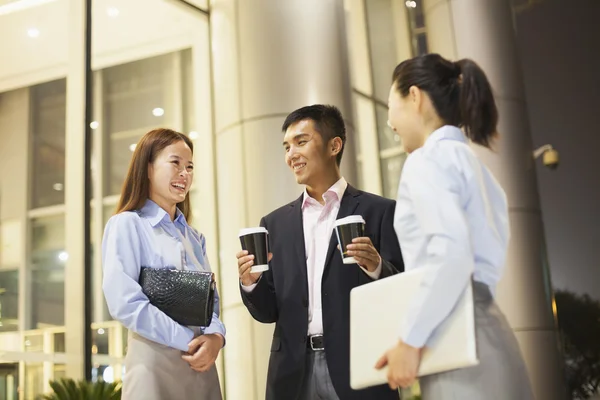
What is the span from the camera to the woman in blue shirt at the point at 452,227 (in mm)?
1752

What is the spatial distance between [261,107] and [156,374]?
261cm

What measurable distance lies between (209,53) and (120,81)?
28.1 inches

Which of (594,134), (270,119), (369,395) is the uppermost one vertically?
(270,119)

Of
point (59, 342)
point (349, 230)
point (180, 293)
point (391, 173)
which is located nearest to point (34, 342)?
point (59, 342)

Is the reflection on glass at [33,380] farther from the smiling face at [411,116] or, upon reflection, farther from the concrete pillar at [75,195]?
the smiling face at [411,116]

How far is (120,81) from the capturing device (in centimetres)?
521

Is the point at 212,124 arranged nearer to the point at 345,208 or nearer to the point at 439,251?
the point at 345,208

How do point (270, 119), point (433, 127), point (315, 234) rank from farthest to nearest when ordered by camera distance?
point (270, 119)
point (315, 234)
point (433, 127)

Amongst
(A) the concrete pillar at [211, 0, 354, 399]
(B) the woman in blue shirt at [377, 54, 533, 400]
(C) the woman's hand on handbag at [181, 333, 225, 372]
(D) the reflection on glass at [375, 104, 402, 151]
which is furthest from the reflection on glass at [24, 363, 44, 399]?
(B) the woman in blue shirt at [377, 54, 533, 400]

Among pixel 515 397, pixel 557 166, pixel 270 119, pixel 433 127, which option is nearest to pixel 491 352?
pixel 515 397

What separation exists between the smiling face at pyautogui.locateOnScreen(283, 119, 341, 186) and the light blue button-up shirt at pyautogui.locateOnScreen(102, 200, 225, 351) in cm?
48

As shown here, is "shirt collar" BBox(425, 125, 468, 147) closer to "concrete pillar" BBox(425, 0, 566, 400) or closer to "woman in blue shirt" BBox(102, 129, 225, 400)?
"woman in blue shirt" BBox(102, 129, 225, 400)

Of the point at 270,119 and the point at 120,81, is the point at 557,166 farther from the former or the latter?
the point at 120,81

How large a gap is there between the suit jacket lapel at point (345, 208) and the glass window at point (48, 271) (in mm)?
2331
